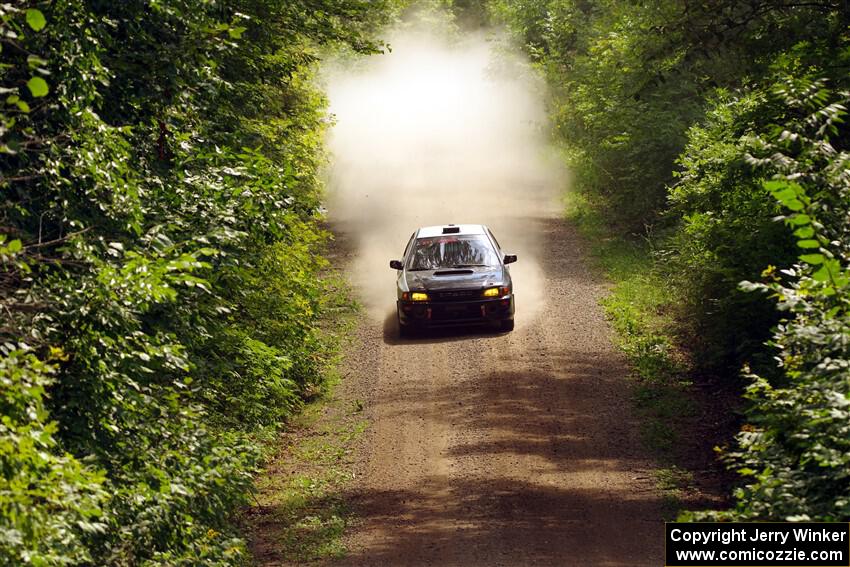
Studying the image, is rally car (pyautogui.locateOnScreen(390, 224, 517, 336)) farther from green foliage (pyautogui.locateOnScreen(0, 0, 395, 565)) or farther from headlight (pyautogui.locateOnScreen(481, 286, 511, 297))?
green foliage (pyautogui.locateOnScreen(0, 0, 395, 565))

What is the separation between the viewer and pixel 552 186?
130 ft

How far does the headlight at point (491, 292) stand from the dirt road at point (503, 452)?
904 mm

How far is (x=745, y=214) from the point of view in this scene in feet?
47.4

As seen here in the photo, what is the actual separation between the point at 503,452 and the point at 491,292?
5914mm

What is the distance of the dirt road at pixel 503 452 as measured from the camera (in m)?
10.9

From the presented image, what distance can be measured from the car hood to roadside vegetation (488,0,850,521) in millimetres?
2781

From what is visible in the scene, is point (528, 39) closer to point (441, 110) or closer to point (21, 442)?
point (441, 110)

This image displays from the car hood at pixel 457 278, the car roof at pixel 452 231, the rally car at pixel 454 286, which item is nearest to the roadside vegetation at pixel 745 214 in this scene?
the rally car at pixel 454 286

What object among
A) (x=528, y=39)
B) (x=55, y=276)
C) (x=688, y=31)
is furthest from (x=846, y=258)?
(x=528, y=39)

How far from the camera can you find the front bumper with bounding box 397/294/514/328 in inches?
768

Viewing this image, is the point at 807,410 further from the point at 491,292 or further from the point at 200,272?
the point at 491,292

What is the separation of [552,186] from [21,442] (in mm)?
35185

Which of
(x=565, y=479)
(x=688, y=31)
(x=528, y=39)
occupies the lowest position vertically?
(x=565, y=479)

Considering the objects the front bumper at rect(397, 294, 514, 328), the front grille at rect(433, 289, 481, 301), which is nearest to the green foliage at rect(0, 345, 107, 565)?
the front grille at rect(433, 289, 481, 301)
